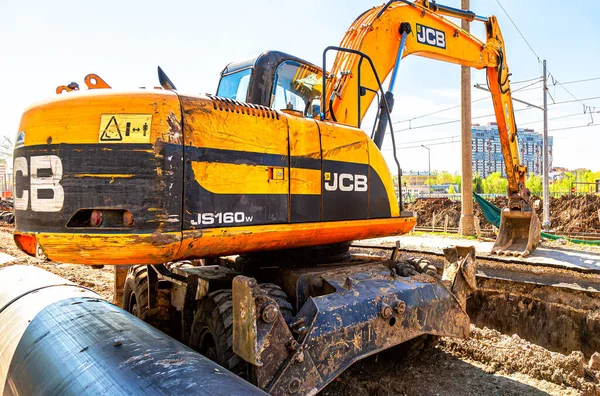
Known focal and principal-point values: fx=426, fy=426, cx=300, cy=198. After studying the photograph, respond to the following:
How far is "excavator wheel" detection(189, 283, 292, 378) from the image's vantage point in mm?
3331

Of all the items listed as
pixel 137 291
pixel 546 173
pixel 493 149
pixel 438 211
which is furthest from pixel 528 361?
pixel 493 149

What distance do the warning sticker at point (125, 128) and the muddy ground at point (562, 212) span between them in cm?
2412

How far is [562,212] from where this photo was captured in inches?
1124

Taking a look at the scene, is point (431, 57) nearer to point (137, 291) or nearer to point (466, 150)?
point (137, 291)

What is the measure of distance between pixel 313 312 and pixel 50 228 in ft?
6.50

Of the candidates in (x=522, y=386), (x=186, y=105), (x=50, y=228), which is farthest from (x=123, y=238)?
(x=522, y=386)

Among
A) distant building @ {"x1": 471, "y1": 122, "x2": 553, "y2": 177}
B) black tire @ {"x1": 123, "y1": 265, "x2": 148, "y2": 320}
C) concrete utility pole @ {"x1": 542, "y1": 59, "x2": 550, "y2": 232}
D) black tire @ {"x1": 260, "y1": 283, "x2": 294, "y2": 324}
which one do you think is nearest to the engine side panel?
black tire @ {"x1": 260, "y1": 283, "x2": 294, "y2": 324}

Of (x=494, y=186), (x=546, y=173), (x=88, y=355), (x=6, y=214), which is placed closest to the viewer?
(x=88, y=355)

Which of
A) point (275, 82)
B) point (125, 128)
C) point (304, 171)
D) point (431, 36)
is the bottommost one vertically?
point (304, 171)

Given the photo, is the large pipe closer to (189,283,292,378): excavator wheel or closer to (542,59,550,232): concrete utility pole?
(189,283,292,378): excavator wheel

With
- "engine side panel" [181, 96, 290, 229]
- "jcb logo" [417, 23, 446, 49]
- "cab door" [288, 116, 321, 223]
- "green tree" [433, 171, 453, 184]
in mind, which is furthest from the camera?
"green tree" [433, 171, 453, 184]

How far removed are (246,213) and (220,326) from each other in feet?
3.16

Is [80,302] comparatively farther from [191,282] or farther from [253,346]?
[253,346]

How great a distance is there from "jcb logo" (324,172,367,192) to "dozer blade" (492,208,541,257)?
7.46 metres
